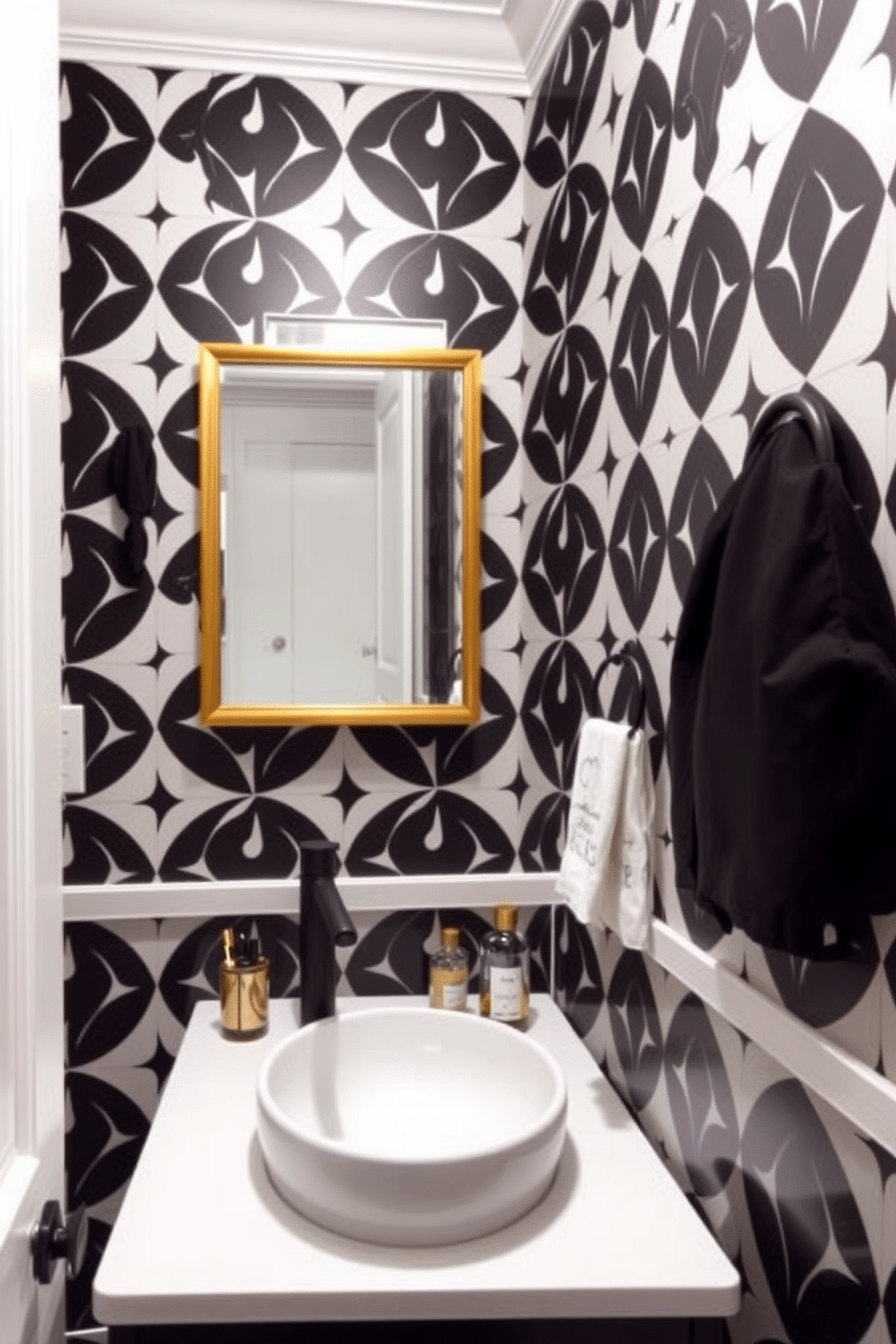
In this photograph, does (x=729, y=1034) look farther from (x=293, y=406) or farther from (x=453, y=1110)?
(x=293, y=406)

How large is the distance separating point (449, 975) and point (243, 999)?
320 mm

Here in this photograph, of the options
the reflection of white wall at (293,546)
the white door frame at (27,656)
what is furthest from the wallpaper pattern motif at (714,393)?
the white door frame at (27,656)

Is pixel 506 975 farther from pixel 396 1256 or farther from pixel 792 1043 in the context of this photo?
pixel 792 1043

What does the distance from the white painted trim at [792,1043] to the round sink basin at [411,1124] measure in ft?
0.65

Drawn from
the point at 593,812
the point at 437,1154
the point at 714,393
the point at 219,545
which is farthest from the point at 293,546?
the point at 437,1154

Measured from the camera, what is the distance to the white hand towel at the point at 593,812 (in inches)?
48.3

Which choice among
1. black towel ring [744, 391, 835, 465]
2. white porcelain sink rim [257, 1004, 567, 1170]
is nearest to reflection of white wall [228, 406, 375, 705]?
white porcelain sink rim [257, 1004, 567, 1170]

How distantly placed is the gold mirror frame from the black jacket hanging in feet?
2.98

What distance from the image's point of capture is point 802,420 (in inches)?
31.0

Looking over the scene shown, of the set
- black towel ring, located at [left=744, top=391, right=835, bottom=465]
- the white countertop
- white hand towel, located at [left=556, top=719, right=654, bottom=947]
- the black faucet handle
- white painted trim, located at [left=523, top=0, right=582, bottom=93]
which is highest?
white painted trim, located at [left=523, top=0, right=582, bottom=93]

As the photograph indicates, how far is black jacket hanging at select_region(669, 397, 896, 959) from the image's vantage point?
71cm

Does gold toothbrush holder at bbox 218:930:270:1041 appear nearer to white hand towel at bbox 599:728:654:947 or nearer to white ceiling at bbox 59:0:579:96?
white hand towel at bbox 599:728:654:947

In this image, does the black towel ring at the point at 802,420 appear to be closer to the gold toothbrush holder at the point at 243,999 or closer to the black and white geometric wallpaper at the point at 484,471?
the black and white geometric wallpaper at the point at 484,471

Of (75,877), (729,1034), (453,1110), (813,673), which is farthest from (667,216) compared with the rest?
(75,877)
